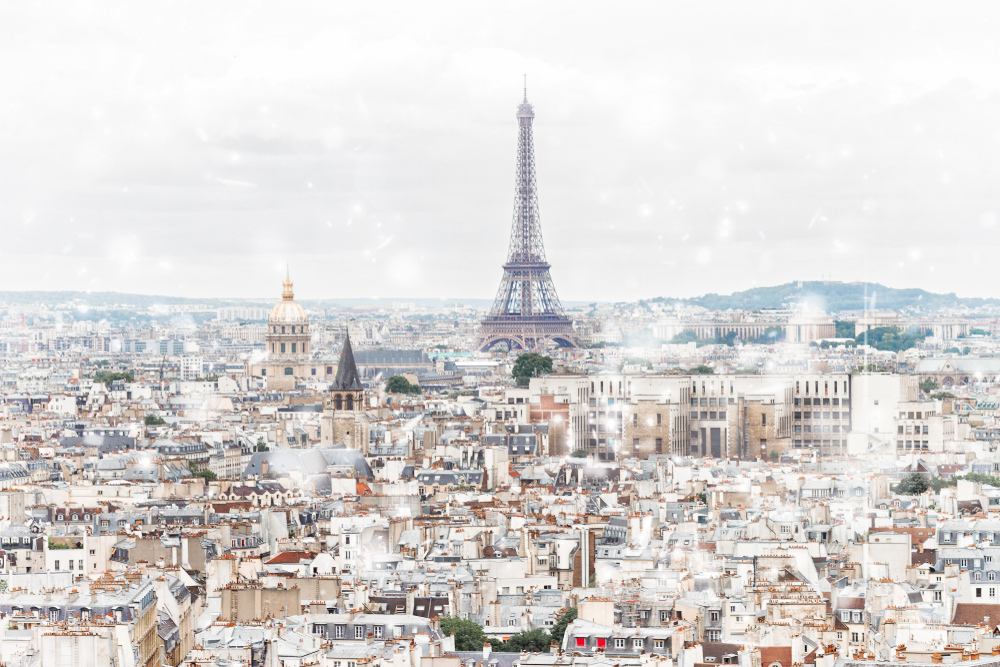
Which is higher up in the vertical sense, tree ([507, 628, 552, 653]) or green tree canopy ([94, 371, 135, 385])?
green tree canopy ([94, 371, 135, 385])

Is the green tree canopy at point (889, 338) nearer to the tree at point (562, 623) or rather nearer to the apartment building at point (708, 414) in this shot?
the apartment building at point (708, 414)

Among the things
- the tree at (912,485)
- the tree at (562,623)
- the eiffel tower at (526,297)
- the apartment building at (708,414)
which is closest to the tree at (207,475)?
the apartment building at (708,414)

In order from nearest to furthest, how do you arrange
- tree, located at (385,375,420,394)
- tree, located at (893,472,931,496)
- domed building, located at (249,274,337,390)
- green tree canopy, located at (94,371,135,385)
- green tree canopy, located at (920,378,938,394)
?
tree, located at (893,472,931,496) < green tree canopy, located at (920,378,938,394) < tree, located at (385,375,420,394) < green tree canopy, located at (94,371,135,385) < domed building, located at (249,274,337,390)

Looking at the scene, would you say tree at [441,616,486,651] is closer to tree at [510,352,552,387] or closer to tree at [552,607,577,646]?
tree at [552,607,577,646]

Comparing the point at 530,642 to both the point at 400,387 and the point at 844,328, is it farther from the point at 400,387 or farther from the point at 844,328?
the point at 844,328

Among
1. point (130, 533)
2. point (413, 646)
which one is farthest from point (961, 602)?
point (130, 533)

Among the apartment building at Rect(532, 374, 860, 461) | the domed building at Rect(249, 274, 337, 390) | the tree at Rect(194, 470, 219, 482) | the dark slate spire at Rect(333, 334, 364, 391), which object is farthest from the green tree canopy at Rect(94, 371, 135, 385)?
the tree at Rect(194, 470, 219, 482)

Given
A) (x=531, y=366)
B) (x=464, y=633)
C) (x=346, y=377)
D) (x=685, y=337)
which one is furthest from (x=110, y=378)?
(x=464, y=633)
